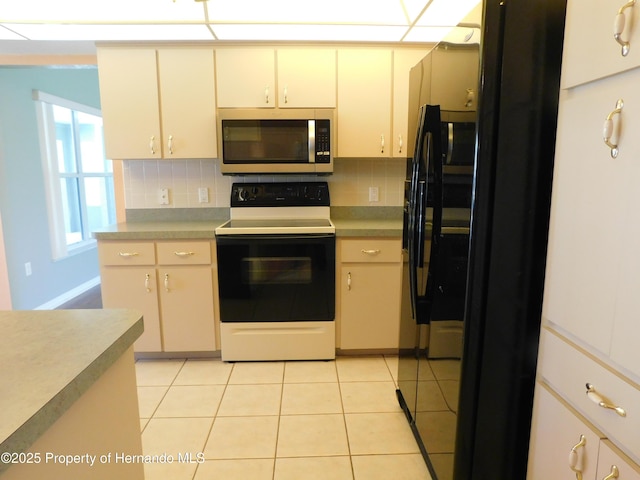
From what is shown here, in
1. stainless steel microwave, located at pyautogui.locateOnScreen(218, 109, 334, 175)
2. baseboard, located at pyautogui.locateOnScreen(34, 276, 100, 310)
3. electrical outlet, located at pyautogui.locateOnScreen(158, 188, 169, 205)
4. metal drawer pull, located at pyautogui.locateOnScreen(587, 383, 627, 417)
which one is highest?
stainless steel microwave, located at pyautogui.locateOnScreen(218, 109, 334, 175)

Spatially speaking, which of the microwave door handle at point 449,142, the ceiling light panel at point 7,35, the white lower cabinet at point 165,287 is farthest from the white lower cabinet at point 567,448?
the ceiling light panel at point 7,35

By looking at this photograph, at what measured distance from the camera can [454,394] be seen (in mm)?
1339

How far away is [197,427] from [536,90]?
2022 mm

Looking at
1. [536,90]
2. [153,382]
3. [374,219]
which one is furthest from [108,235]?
[536,90]

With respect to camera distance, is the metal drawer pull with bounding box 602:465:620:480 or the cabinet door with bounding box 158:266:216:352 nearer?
the metal drawer pull with bounding box 602:465:620:480

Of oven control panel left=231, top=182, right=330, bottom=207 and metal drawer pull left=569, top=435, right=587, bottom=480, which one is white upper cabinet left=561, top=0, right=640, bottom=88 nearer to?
metal drawer pull left=569, top=435, right=587, bottom=480

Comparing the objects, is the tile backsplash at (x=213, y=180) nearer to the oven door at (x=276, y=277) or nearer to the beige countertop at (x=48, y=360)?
the oven door at (x=276, y=277)

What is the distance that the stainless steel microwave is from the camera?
2.56m

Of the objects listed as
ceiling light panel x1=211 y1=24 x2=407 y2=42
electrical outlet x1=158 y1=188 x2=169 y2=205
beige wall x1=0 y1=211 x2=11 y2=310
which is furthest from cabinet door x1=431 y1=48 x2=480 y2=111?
beige wall x1=0 y1=211 x2=11 y2=310

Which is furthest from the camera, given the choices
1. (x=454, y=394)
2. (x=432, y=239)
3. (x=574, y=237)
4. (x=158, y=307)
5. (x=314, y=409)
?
Result: (x=158, y=307)

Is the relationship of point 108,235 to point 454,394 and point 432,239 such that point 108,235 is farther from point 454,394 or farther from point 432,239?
point 454,394

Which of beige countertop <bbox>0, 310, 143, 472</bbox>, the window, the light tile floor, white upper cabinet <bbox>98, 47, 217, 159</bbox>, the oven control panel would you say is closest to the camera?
beige countertop <bbox>0, 310, 143, 472</bbox>

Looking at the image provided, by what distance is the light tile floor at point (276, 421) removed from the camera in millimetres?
1689

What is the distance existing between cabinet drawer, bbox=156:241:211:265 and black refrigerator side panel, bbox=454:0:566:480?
175 cm
